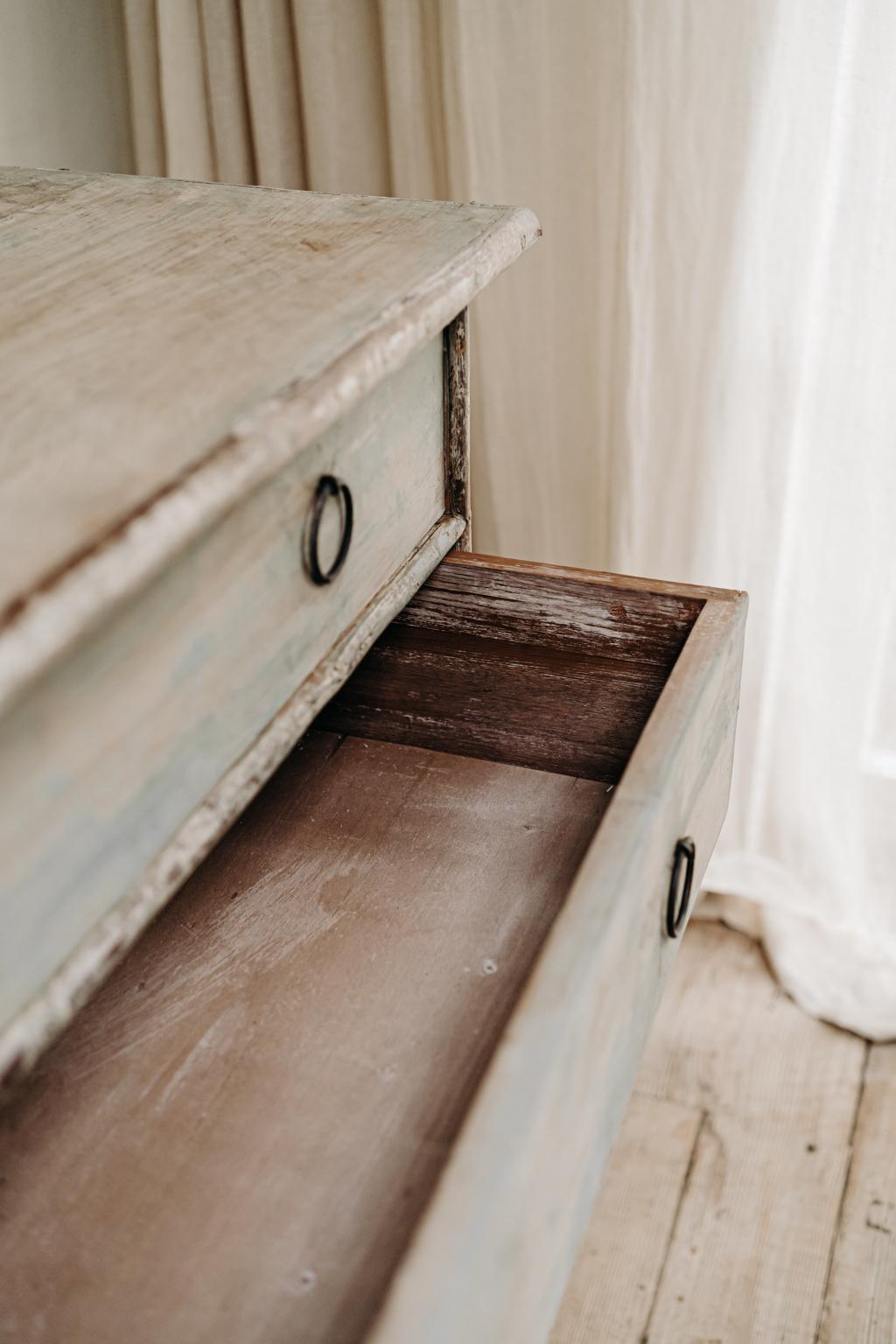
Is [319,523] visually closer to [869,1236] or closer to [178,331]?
[178,331]

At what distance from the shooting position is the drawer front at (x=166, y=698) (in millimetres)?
393

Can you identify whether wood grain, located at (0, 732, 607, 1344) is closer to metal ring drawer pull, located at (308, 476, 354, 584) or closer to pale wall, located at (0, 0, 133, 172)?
metal ring drawer pull, located at (308, 476, 354, 584)

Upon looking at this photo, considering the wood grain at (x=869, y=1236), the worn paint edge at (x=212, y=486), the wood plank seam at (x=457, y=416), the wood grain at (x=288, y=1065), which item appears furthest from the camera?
the wood grain at (x=869, y=1236)

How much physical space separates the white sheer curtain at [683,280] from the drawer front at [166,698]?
0.58 metres

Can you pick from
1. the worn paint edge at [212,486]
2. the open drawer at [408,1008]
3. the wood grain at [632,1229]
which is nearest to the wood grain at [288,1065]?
the open drawer at [408,1008]

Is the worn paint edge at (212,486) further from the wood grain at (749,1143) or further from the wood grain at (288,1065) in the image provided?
the wood grain at (749,1143)

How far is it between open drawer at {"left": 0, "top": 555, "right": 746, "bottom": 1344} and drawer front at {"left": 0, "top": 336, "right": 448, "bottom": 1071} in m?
0.14

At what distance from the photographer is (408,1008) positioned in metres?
0.59

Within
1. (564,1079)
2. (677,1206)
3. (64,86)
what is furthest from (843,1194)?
(64,86)

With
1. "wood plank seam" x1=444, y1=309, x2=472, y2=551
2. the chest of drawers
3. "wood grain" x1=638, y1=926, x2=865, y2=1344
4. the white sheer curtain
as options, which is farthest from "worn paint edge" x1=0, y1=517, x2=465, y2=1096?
"wood grain" x1=638, y1=926, x2=865, y2=1344

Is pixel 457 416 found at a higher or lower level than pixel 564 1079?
higher

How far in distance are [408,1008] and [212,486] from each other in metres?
0.31

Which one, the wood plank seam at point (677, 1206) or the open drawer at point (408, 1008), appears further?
the wood plank seam at point (677, 1206)

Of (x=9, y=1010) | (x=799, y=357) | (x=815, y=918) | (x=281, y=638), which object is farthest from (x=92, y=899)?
(x=815, y=918)
